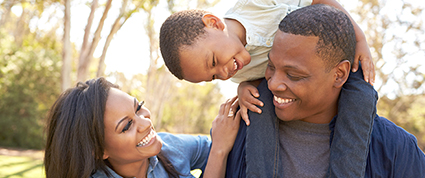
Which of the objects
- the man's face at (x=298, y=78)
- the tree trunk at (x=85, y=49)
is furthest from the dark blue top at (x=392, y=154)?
the tree trunk at (x=85, y=49)

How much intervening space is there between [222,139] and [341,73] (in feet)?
3.29

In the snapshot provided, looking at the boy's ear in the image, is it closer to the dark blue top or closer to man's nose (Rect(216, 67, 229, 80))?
man's nose (Rect(216, 67, 229, 80))

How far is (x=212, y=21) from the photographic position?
252 centimetres

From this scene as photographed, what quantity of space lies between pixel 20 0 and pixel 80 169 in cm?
767


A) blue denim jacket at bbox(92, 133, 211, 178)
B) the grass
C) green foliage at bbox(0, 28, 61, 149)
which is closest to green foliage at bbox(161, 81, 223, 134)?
green foliage at bbox(0, 28, 61, 149)

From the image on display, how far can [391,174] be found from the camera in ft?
6.68

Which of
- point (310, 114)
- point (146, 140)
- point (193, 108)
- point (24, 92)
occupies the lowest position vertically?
point (193, 108)

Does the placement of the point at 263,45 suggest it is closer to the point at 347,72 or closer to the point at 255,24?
the point at 255,24

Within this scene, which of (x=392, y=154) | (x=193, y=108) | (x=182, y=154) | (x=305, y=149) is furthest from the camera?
(x=193, y=108)

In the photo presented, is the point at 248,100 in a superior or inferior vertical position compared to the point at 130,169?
superior

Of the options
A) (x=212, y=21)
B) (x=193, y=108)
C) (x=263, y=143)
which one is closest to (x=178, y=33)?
(x=212, y=21)

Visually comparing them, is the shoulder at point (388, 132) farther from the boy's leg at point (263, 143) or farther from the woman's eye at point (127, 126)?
the woman's eye at point (127, 126)

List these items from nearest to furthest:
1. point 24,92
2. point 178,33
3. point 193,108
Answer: point 178,33, point 24,92, point 193,108

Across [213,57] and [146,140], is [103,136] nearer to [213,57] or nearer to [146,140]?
[146,140]
